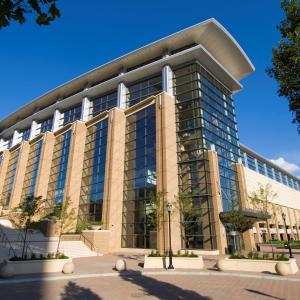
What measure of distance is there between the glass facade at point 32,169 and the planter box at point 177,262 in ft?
134

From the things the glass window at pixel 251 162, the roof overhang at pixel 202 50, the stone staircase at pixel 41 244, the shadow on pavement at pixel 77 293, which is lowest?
the shadow on pavement at pixel 77 293

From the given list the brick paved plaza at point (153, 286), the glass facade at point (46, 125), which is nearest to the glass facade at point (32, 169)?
the glass facade at point (46, 125)

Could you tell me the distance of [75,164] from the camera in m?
45.8

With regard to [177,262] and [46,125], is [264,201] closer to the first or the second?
[177,262]

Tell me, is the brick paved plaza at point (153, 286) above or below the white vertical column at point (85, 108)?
below

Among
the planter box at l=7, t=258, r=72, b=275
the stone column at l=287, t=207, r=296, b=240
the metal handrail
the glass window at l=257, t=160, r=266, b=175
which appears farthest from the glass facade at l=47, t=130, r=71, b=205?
the stone column at l=287, t=207, r=296, b=240

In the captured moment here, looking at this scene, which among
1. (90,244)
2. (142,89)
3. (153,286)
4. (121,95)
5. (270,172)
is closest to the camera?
(153,286)

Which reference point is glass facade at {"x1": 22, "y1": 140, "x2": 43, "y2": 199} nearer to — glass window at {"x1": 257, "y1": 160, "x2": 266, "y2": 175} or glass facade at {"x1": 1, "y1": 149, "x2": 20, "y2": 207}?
glass facade at {"x1": 1, "y1": 149, "x2": 20, "y2": 207}

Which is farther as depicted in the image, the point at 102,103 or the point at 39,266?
the point at 102,103

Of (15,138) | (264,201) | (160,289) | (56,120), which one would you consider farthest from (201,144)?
(15,138)

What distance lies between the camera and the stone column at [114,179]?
1404 inches

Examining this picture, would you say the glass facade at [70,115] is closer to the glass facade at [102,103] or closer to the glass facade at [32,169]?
the glass facade at [102,103]

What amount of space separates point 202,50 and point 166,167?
18912 mm

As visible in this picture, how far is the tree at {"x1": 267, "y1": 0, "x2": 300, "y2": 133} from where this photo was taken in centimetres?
1051
